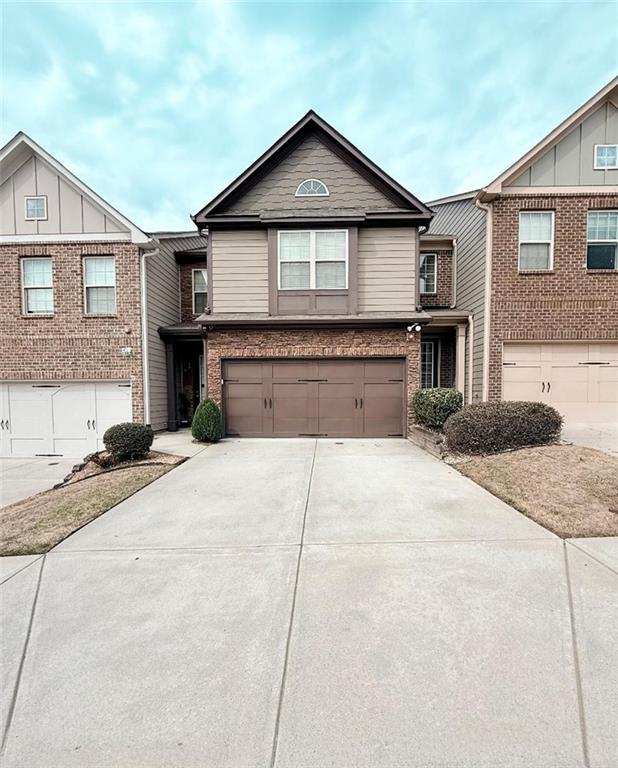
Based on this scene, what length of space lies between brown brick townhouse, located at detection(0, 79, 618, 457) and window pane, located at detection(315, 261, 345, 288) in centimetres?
4

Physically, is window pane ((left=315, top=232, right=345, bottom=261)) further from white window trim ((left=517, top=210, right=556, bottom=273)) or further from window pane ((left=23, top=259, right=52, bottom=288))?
window pane ((left=23, top=259, right=52, bottom=288))

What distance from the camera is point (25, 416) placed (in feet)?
37.1

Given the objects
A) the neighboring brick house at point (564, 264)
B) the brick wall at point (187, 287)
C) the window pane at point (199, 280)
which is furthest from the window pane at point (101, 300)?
the neighboring brick house at point (564, 264)

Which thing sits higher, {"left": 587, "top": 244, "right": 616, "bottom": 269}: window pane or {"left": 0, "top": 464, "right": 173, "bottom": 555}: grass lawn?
{"left": 587, "top": 244, "right": 616, "bottom": 269}: window pane

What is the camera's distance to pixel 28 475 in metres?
8.69

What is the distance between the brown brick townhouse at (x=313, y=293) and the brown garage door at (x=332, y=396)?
37 millimetres

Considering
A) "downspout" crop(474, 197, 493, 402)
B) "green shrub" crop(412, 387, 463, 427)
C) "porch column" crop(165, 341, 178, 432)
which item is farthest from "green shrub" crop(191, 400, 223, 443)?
"downspout" crop(474, 197, 493, 402)

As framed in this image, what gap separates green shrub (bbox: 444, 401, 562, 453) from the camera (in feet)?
24.1

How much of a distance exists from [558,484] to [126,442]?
7454mm

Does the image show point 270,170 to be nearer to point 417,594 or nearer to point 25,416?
point 25,416

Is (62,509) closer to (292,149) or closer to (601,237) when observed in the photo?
(292,149)

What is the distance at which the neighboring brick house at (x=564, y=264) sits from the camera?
10.1m

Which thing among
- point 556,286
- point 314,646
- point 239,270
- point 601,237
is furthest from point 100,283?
point 601,237

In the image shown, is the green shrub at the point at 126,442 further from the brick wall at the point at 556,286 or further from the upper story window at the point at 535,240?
the upper story window at the point at 535,240
